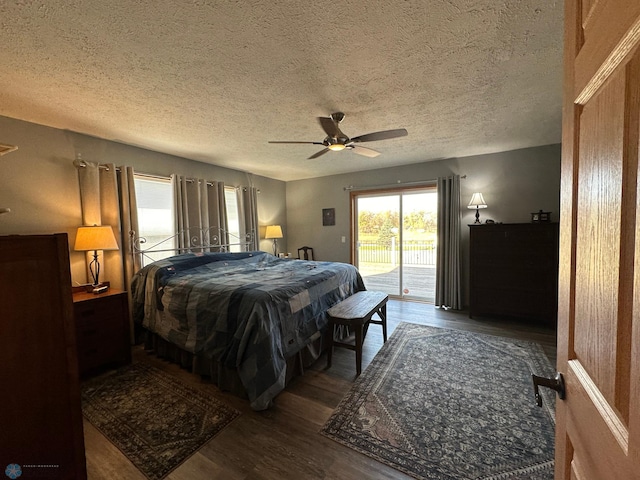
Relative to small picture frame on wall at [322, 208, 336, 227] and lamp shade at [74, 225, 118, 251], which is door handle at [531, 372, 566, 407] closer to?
lamp shade at [74, 225, 118, 251]

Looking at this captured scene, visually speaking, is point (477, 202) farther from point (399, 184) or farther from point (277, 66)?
point (277, 66)

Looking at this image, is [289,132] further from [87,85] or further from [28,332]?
[28,332]

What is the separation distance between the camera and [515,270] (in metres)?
3.53

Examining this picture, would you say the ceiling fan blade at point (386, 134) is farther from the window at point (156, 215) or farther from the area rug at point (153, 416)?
the window at point (156, 215)

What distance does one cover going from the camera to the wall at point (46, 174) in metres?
2.41

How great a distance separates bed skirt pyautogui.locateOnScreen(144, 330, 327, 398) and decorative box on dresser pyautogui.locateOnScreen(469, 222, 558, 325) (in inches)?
98.5

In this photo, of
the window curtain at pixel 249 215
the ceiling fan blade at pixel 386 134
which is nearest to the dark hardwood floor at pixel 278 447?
the ceiling fan blade at pixel 386 134

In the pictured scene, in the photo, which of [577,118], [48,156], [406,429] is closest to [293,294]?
[406,429]

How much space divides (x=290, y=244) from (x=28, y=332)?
15.9 ft

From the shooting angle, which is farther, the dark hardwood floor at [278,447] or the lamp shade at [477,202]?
the lamp shade at [477,202]

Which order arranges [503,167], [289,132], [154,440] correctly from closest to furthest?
[154,440] → [289,132] → [503,167]

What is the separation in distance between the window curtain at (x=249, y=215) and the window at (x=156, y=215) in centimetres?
119

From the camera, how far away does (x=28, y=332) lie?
110cm

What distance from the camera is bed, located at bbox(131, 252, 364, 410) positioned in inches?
78.7
